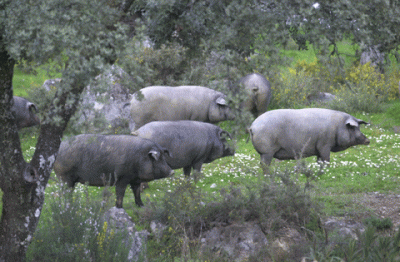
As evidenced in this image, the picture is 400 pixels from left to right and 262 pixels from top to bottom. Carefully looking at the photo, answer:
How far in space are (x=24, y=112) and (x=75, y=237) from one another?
8.58 m

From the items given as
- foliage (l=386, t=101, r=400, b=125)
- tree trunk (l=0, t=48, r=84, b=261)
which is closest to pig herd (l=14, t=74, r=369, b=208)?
tree trunk (l=0, t=48, r=84, b=261)

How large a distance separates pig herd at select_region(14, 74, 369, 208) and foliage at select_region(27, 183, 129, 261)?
951 mm

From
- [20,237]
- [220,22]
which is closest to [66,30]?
[220,22]

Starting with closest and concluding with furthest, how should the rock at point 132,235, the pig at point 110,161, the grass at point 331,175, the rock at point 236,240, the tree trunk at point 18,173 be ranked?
1. the tree trunk at point 18,173
2. the rock at point 132,235
3. the rock at point 236,240
4. the pig at point 110,161
5. the grass at point 331,175

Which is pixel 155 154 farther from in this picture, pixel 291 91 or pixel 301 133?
pixel 291 91

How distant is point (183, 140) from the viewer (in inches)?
366

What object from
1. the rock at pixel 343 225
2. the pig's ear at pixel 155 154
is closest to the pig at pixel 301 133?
the rock at pixel 343 225

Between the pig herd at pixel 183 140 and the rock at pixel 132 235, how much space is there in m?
0.61

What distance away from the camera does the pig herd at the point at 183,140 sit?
789 cm

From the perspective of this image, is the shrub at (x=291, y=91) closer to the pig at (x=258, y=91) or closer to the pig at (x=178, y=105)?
the pig at (x=258, y=91)

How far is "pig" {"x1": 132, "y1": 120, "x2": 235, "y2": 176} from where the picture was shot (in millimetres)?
9141

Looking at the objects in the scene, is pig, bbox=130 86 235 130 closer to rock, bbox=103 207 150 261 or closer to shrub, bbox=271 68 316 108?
rock, bbox=103 207 150 261

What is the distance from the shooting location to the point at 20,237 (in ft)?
19.0

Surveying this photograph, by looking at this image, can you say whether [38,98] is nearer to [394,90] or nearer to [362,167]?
[362,167]
